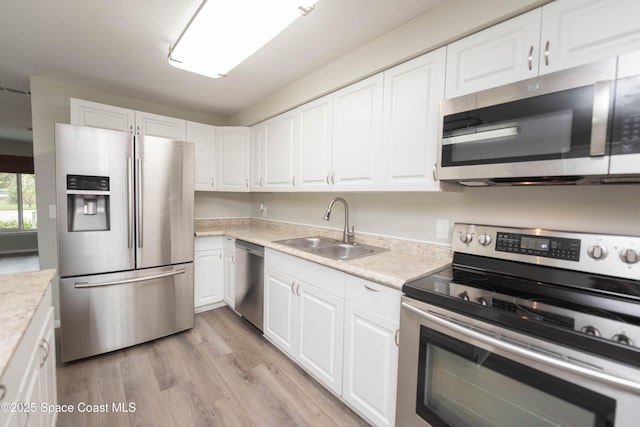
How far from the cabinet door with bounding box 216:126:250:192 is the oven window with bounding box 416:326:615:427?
8.69 feet

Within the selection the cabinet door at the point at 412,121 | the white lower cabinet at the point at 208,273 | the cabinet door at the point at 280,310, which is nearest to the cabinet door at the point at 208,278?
the white lower cabinet at the point at 208,273

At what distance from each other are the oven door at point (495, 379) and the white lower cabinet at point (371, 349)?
91 mm

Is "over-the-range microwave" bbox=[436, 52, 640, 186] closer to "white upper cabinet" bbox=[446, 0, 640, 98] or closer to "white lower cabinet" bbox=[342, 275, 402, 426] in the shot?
"white upper cabinet" bbox=[446, 0, 640, 98]

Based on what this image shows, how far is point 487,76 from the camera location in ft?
4.19

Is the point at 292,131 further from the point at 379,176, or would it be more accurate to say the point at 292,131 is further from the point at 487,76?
the point at 487,76

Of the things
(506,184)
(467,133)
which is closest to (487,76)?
(467,133)

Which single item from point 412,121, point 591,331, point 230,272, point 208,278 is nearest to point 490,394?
point 591,331

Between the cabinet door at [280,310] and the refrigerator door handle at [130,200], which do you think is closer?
the cabinet door at [280,310]

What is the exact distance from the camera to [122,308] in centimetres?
217

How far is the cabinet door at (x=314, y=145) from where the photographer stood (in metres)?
2.11

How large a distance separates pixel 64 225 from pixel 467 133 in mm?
2692

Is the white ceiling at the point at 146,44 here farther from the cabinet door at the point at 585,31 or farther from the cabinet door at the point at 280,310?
the cabinet door at the point at 280,310

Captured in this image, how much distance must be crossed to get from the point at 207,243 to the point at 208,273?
329 millimetres

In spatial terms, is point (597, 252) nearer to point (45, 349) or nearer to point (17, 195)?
point (45, 349)
